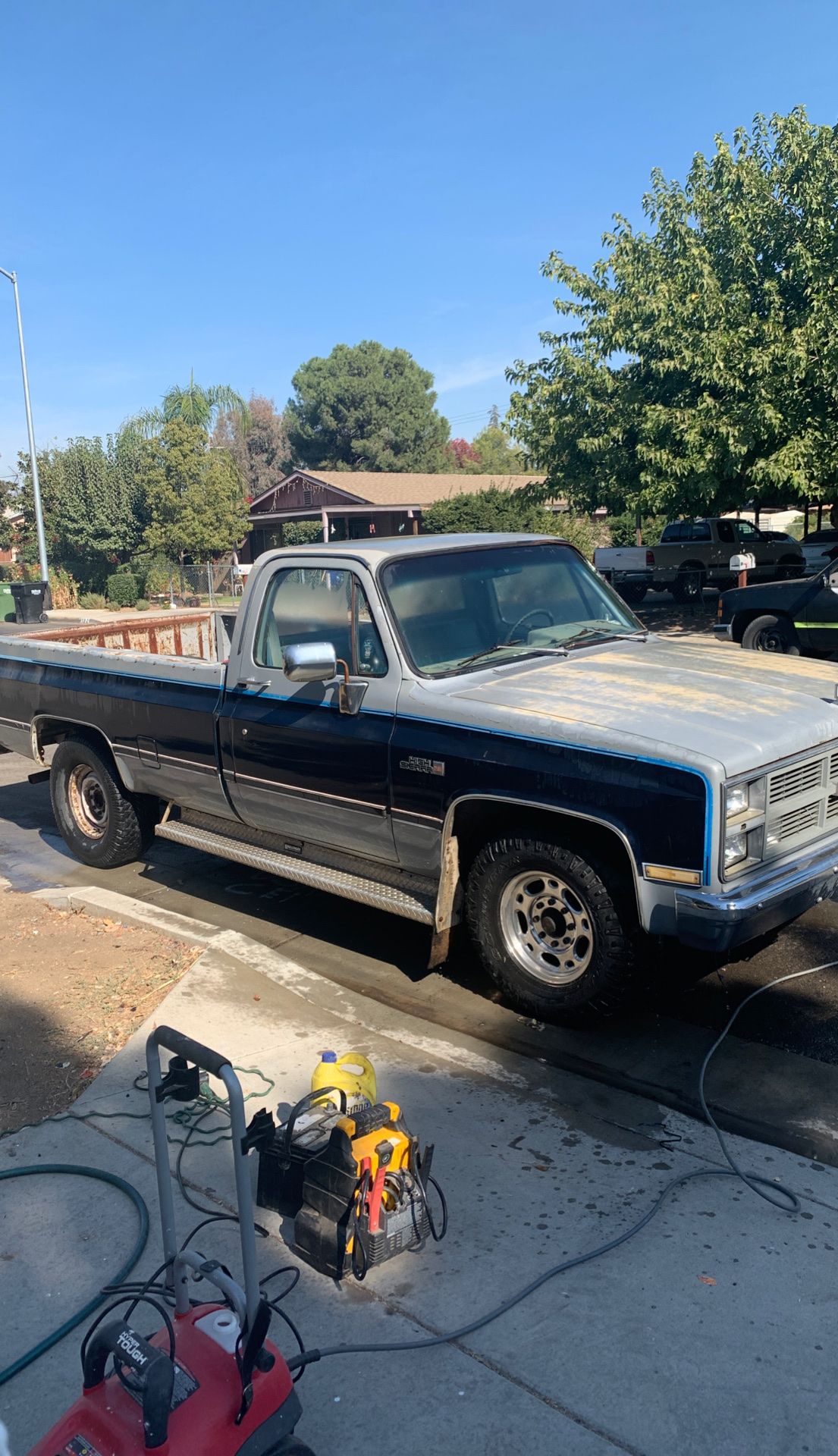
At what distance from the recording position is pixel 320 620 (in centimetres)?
549

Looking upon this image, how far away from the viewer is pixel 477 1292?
3.06m

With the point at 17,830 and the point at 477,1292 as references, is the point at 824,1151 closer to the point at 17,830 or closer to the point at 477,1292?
the point at 477,1292

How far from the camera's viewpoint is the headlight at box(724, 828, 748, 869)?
159 inches

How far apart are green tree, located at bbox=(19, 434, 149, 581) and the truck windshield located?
38.5m

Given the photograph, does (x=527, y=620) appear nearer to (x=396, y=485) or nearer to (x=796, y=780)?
(x=796, y=780)

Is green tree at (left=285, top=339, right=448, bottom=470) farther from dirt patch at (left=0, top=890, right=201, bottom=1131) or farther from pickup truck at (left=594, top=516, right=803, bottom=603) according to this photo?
dirt patch at (left=0, top=890, right=201, bottom=1131)

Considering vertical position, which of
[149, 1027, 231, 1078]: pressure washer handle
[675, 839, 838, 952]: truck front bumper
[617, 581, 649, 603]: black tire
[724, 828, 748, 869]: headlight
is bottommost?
[617, 581, 649, 603]: black tire

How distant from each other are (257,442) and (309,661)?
289 feet

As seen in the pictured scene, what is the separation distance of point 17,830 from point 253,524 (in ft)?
120

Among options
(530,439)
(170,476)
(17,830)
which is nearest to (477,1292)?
(17,830)

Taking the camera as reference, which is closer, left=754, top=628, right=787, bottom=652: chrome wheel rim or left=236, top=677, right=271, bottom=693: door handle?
left=236, top=677, right=271, bottom=693: door handle

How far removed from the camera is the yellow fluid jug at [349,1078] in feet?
11.7

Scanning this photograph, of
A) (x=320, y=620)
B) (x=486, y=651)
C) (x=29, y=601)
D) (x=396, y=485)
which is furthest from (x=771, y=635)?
(x=396, y=485)

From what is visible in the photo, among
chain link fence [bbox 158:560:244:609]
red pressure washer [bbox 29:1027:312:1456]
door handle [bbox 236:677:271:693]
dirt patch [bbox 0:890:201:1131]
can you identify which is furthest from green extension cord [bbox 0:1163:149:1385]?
chain link fence [bbox 158:560:244:609]
